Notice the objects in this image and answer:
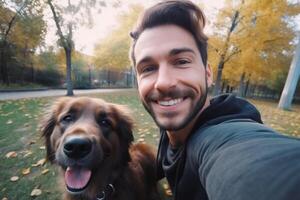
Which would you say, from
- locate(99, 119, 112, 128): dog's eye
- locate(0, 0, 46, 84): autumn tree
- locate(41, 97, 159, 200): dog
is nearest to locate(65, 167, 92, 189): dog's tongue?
locate(41, 97, 159, 200): dog

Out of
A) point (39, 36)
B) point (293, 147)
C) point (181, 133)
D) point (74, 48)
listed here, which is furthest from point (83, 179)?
point (39, 36)

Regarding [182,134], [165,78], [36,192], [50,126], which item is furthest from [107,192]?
[165,78]

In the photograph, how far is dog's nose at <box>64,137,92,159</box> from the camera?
6.35 ft

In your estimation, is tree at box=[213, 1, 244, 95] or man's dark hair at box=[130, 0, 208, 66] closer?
man's dark hair at box=[130, 0, 208, 66]

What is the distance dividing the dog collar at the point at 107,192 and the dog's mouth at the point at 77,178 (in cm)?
37

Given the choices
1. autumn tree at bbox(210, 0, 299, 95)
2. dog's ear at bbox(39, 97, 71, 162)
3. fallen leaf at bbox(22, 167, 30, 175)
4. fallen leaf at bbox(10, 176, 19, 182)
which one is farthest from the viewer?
autumn tree at bbox(210, 0, 299, 95)

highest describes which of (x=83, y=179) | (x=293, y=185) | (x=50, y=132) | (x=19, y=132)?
(x=293, y=185)

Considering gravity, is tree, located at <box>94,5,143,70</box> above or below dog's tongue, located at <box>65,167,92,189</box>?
above

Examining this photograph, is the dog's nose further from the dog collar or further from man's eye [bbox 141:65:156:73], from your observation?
man's eye [bbox 141:65:156:73]

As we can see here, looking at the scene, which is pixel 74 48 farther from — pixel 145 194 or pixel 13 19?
pixel 145 194

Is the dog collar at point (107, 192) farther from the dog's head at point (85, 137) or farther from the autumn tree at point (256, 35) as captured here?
the autumn tree at point (256, 35)

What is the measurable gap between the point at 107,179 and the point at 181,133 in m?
1.30

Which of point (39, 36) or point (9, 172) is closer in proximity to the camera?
point (9, 172)

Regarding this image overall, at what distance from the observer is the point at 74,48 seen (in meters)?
17.3
